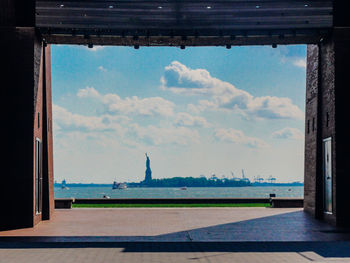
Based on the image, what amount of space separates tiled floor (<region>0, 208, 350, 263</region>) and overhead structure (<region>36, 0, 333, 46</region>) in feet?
21.0

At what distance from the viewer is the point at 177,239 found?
16.0 meters

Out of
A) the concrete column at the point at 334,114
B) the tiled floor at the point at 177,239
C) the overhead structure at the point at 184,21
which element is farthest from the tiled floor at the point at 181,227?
the overhead structure at the point at 184,21

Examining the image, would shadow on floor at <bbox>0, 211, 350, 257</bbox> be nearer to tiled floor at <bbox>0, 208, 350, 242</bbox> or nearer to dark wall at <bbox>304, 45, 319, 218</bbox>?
tiled floor at <bbox>0, 208, 350, 242</bbox>

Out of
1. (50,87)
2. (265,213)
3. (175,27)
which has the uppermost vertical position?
(175,27)

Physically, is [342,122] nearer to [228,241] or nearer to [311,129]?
[311,129]

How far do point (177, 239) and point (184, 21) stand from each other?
797 centimetres

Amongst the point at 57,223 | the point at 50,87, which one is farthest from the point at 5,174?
the point at 50,87

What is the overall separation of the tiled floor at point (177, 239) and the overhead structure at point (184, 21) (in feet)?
21.0

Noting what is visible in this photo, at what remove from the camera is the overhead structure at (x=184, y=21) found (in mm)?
19781

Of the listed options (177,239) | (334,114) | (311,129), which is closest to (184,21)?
(334,114)

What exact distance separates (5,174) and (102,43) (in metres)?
5.86

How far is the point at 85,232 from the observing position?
1773 cm

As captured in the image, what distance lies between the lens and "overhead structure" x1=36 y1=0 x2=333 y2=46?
19781 mm

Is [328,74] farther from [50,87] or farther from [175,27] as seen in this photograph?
[50,87]
